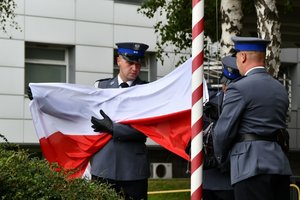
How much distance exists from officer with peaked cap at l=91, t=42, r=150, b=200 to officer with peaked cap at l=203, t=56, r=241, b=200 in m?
0.61

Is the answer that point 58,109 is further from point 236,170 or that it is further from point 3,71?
point 3,71

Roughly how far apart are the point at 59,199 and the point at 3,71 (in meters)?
21.2

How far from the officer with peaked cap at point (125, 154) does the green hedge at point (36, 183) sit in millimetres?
1740

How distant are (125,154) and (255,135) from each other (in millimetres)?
1585

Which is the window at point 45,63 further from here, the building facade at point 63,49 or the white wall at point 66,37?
the white wall at point 66,37

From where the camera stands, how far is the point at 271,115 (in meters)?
6.17

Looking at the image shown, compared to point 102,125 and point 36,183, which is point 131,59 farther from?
point 36,183

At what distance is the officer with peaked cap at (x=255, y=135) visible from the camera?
615 cm

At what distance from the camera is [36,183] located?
199 inches

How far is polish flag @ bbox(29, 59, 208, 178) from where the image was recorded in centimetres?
776

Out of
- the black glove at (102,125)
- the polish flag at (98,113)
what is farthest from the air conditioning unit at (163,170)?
the black glove at (102,125)

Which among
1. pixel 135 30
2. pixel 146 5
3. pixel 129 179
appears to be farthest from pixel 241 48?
pixel 135 30

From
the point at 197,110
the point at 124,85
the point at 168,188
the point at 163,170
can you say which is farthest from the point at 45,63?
the point at 197,110

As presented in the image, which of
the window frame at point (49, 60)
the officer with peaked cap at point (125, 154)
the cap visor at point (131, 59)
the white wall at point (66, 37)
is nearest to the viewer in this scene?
the officer with peaked cap at point (125, 154)
